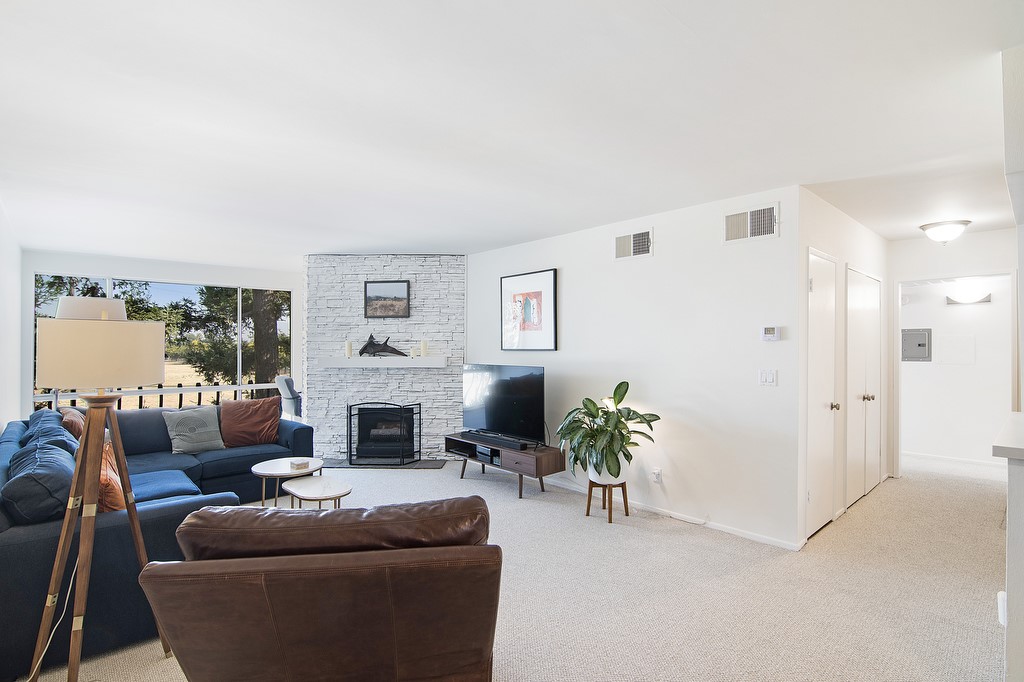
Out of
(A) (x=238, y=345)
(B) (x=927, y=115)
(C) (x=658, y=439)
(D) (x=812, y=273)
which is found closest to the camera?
(B) (x=927, y=115)

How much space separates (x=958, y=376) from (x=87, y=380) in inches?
326

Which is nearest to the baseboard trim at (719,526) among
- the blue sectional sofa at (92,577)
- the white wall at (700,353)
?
the white wall at (700,353)

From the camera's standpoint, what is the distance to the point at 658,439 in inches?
175

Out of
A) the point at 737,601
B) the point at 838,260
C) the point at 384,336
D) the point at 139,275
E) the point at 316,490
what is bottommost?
the point at 737,601

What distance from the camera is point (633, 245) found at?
15.4ft

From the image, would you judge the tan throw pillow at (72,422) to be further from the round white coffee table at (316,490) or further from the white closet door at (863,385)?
the white closet door at (863,385)

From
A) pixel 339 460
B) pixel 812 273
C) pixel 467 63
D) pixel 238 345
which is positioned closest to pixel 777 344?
pixel 812 273

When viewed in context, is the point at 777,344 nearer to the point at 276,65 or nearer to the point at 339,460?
the point at 276,65

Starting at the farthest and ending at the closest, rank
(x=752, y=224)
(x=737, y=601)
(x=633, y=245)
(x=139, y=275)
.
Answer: (x=139, y=275) → (x=633, y=245) → (x=752, y=224) → (x=737, y=601)

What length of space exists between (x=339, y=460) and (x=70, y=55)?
5056 millimetres

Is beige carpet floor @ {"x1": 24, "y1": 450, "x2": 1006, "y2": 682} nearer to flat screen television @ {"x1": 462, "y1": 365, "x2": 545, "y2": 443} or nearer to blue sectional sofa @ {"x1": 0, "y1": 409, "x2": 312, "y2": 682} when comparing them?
blue sectional sofa @ {"x1": 0, "y1": 409, "x2": 312, "y2": 682}

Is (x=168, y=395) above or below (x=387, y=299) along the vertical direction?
below

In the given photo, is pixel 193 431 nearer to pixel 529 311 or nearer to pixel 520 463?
pixel 520 463

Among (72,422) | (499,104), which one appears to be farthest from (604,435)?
(72,422)
